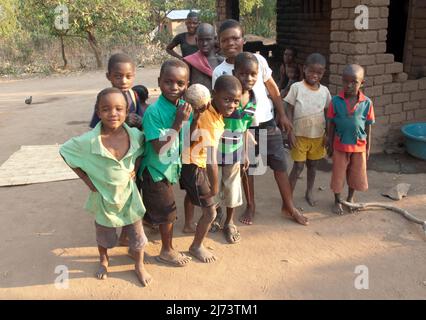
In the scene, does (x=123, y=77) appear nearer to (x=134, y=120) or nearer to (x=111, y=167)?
(x=134, y=120)

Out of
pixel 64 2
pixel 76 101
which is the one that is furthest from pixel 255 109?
pixel 64 2

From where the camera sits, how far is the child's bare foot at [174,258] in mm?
2663

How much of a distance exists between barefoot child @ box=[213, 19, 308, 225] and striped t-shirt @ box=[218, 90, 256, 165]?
223 millimetres

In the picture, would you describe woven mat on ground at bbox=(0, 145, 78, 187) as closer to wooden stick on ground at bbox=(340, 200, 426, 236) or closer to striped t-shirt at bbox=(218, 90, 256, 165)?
striped t-shirt at bbox=(218, 90, 256, 165)

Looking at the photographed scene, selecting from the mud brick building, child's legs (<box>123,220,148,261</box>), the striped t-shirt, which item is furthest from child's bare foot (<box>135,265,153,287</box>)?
the mud brick building

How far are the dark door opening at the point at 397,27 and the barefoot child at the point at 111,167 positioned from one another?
5.29 m

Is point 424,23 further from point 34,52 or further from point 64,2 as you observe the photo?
point 34,52

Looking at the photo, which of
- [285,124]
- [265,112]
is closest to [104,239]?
[265,112]

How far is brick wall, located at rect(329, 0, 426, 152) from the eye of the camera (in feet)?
13.7

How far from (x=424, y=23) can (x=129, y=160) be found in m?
4.68

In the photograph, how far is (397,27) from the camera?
20.7 feet

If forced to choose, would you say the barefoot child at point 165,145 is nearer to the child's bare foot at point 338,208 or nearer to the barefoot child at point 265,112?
the barefoot child at point 265,112
